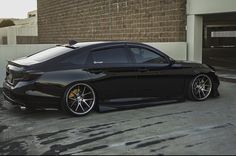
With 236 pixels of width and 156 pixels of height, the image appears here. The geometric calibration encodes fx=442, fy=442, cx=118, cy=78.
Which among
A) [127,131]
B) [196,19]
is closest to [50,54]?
[127,131]

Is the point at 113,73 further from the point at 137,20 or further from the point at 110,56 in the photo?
the point at 137,20

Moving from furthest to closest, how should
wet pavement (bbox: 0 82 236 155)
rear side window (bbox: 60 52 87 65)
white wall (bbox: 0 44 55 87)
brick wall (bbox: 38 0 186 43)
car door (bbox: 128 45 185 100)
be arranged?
brick wall (bbox: 38 0 186 43), white wall (bbox: 0 44 55 87), car door (bbox: 128 45 185 100), rear side window (bbox: 60 52 87 65), wet pavement (bbox: 0 82 236 155)

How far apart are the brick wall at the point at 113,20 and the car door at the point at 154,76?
5938 millimetres

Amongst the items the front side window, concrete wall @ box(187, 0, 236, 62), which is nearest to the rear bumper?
the front side window

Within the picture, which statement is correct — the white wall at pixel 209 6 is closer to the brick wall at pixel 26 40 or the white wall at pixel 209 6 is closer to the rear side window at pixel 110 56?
the rear side window at pixel 110 56

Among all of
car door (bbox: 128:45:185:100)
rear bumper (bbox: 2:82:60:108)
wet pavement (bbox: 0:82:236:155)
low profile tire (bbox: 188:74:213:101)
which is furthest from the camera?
low profile tire (bbox: 188:74:213:101)

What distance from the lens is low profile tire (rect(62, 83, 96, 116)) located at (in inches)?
322

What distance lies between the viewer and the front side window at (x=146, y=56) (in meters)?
9.06

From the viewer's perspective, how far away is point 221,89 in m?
11.5

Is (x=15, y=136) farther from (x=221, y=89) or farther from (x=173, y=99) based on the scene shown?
(x=221, y=89)

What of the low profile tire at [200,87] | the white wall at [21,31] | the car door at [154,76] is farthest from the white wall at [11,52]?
the white wall at [21,31]

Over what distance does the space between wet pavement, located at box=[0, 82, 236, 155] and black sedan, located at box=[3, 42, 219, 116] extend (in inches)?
11.0

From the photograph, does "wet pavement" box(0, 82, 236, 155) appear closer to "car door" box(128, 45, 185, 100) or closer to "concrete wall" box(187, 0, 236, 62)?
"car door" box(128, 45, 185, 100)

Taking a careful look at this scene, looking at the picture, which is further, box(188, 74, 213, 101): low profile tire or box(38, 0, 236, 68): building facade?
box(38, 0, 236, 68): building facade
